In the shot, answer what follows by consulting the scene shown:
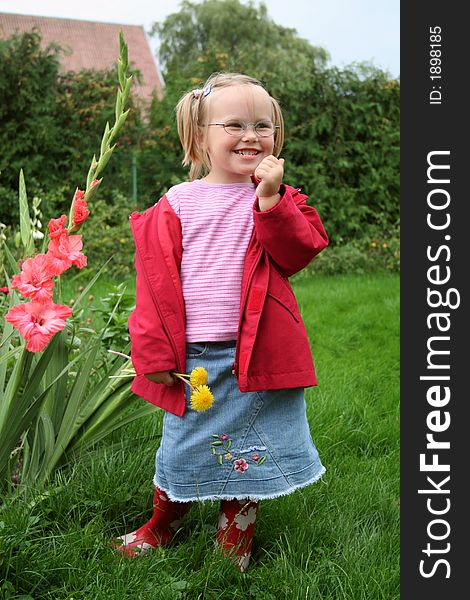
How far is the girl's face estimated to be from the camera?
6.73 ft

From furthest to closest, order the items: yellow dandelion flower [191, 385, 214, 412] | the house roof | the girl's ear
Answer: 1. the house roof
2. the girl's ear
3. yellow dandelion flower [191, 385, 214, 412]

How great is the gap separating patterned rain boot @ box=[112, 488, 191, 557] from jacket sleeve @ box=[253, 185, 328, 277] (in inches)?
30.1

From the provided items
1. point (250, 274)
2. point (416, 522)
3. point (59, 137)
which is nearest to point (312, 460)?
point (416, 522)

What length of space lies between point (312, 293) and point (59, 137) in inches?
157

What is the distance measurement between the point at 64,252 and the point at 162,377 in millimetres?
444

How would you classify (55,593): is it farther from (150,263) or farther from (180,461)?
(150,263)

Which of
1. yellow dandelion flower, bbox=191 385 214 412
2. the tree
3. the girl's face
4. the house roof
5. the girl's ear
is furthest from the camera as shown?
the house roof

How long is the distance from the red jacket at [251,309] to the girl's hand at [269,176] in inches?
1.9

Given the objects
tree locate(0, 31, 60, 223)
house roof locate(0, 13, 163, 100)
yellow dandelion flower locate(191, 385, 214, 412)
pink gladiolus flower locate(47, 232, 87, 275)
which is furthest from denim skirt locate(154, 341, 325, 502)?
house roof locate(0, 13, 163, 100)

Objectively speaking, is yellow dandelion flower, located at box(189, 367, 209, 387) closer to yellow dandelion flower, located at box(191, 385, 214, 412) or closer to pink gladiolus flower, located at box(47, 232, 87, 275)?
yellow dandelion flower, located at box(191, 385, 214, 412)

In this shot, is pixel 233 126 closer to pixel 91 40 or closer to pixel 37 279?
pixel 37 279

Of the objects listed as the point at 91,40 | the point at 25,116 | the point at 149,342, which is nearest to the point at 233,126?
the point at 149,342

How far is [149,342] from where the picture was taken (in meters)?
2.03

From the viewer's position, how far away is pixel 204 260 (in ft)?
6.81
